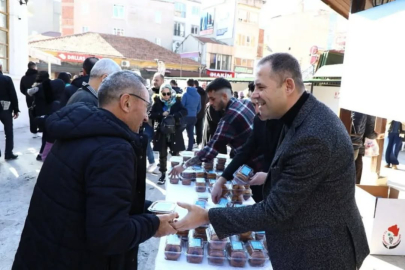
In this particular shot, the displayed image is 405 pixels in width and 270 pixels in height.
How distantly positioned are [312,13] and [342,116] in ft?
106

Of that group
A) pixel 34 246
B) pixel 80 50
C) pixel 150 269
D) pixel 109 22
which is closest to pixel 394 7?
Answer: pixel 34 246

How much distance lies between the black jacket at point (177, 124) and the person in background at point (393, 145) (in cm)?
515

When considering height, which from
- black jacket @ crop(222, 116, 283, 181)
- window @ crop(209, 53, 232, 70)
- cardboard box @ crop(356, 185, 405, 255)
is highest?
window @ crop(209, 53, 232, 70)

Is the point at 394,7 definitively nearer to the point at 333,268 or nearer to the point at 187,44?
the point at 333,268

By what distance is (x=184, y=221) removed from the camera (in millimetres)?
1524

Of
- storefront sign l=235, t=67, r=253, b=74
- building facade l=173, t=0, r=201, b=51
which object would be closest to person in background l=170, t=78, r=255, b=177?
storefront sign l=235, t=67, r=253, b=74

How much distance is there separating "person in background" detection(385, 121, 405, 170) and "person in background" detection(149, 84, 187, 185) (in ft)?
16.9

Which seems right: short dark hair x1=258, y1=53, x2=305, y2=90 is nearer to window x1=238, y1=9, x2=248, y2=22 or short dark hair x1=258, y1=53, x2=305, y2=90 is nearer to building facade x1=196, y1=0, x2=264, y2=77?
building facade x1=196, y1=0, x2=264, y2=77

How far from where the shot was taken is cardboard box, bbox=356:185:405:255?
3127 mm

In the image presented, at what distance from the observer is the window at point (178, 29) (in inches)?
1582

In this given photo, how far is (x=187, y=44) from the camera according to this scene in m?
36.9

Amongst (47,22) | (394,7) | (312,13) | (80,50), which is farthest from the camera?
(47,22)

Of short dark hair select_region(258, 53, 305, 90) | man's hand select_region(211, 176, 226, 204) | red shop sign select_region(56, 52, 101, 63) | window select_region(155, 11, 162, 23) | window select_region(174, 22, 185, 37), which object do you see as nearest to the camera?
short dark hair select_region(258, 53, 305, 90)

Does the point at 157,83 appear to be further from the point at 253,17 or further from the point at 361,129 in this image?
the point at 253,17
